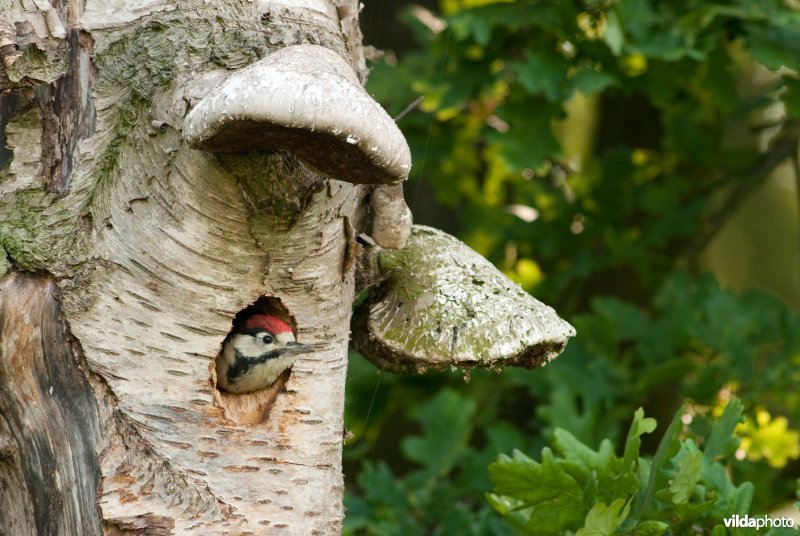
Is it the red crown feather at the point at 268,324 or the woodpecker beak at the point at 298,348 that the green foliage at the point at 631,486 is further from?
the red crown feather at the point at 268,324

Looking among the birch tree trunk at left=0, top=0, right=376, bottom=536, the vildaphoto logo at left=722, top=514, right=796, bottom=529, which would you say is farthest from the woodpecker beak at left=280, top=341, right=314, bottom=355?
the vildaphoto logo at left=722, top=514, right=796, bottom=529

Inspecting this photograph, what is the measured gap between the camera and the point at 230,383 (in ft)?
8.35

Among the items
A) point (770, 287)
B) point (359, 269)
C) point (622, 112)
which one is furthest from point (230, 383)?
point (770, 287)

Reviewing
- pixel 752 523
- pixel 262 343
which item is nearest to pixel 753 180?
pixel 752 523

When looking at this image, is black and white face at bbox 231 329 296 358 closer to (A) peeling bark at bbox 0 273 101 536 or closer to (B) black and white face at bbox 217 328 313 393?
(B) black and white face at bbox 217 328 313 393

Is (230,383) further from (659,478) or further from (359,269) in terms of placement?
(659,478)

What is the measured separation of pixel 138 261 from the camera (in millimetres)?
1928

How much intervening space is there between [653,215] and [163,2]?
10.1 feet

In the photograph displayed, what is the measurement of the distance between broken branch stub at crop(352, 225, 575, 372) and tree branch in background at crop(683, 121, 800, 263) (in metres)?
2.44

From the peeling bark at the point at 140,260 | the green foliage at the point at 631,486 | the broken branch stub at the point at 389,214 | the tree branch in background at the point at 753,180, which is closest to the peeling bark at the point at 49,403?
the peeling bark at the point at 140,260

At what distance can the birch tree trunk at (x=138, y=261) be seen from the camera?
74.8 inches

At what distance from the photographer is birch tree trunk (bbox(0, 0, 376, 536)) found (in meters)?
1.90

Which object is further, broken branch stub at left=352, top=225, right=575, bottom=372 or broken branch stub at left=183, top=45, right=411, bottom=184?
broken branch stub at left=352, top=225, right=575, bottom=372

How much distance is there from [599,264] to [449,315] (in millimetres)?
2139
